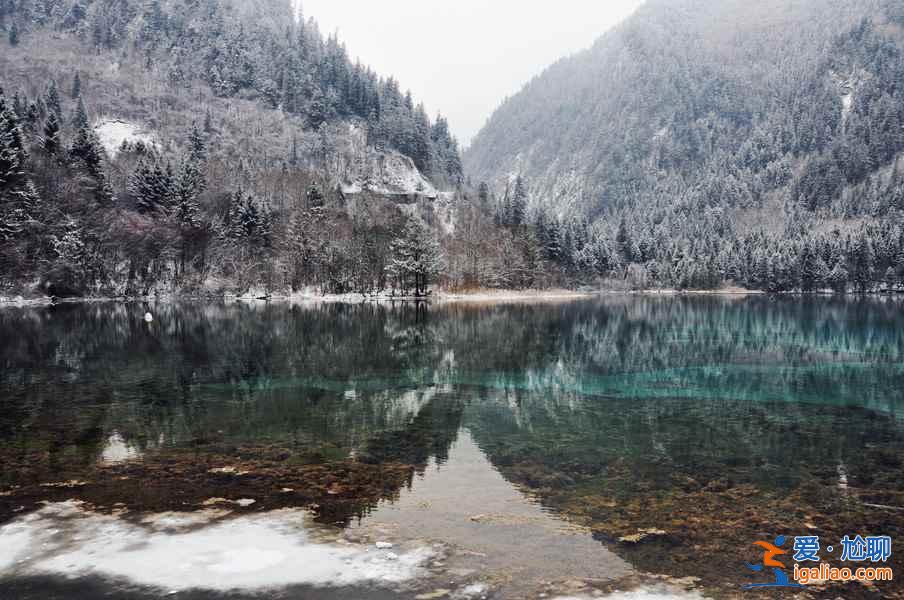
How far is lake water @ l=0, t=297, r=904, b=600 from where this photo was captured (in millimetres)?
9984

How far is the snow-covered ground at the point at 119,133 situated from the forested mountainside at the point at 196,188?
0.52m

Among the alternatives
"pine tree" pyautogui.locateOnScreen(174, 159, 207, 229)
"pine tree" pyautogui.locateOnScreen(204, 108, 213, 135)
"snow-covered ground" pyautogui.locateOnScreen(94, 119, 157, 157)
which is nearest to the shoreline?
"pine tree" pyautogui.locateOnScreen(174, 159, 207, 229)

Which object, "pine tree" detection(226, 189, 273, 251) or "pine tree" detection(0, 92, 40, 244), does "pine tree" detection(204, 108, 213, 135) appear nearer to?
"pine tree" detection(226, 189, 273, 251)

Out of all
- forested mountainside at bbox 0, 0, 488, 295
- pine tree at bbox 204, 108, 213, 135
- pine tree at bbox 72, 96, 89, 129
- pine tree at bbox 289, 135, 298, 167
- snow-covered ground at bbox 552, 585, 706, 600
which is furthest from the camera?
pine tree at bbox 204, 108, 213, 135

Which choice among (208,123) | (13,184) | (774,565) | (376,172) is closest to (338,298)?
(13,184)

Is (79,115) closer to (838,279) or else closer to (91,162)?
(91,162)

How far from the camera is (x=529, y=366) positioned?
35.1 metres

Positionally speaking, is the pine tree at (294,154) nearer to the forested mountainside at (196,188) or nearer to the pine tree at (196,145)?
the forested mountainside at (196,188)

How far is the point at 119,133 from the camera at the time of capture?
16000 cm

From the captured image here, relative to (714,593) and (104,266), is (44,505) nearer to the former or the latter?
(714,593)

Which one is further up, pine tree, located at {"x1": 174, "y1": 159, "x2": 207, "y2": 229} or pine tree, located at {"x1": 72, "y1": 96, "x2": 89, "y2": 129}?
pine tree, located at {"x1": 72, "y1": 96, "x2": 89, "y2": 129}

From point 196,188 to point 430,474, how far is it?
119496 mm

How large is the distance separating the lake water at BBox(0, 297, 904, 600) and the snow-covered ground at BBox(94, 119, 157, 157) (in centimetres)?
13940

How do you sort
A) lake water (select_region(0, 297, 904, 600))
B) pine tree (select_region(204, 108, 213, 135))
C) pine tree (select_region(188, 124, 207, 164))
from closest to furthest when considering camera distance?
lake water (select_region(0, 297, 904, 600)), pine tree (select_region(188, 124, 207, 164)), pine tree (select_region(204, 108, 213, 135))
